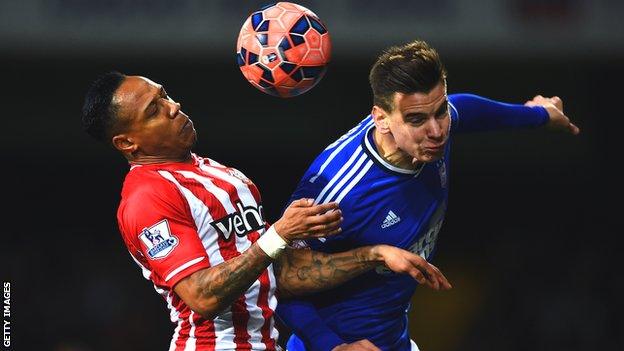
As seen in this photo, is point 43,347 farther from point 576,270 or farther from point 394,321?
point 394,321

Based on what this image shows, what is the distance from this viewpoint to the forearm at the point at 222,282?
4.71 metres

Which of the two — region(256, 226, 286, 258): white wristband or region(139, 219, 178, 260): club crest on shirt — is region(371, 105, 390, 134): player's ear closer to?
region(256, 226, 286, 258): white wristband

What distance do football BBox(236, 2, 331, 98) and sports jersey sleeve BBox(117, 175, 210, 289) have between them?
0.81 metres

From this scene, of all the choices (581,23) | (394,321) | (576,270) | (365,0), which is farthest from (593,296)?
(394,321)

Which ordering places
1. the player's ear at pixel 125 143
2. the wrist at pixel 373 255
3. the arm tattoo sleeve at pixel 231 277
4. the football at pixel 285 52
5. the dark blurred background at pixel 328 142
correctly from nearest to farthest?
the arm tattoo sleeve at pixel 231 277, the wrist at pixel 373 255, the player's ear at pixel 125 143, the football at pixel 285 52, the dark blurred background at pixel 328 142

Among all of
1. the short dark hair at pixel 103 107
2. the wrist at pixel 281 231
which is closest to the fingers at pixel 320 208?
the wrist at pixel 281 231

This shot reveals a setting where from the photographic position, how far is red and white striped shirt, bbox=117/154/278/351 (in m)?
4.82

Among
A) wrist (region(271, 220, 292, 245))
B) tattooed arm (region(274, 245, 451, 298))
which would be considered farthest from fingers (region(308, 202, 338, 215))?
tattooed arm (region(274, 245, 451, 298))

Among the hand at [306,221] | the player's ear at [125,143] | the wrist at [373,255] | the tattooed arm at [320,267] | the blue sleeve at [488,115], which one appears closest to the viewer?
the hand at [306,221]

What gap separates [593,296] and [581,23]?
10.6 ft

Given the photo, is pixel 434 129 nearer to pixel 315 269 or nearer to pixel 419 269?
pixel 419 269

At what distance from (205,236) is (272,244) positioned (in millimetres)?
438

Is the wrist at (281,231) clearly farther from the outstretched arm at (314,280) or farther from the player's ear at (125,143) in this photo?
the player's ear at (125,143)

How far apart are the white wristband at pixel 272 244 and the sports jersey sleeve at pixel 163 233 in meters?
0.31
